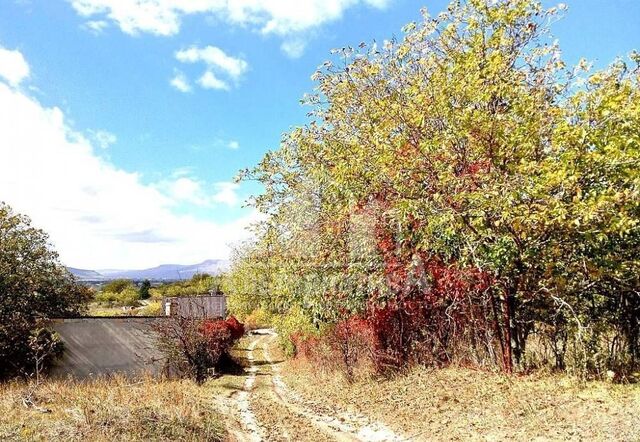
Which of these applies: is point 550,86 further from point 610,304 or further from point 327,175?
point 327,175

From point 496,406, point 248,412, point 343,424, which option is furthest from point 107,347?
point 496,406

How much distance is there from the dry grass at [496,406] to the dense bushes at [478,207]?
89cm

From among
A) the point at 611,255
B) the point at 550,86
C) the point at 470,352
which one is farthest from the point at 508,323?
the point at 550,86

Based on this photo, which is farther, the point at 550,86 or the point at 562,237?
the point at 550,86

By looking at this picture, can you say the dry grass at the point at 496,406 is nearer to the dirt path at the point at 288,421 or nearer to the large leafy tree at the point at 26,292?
the dirt path at the point at 288,421

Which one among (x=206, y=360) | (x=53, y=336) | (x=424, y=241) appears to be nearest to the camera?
(x=424, y=241)

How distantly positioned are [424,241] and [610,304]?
160 inches

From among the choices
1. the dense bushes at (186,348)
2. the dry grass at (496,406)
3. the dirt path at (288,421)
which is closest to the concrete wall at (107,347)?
the dense bushes at (186,348)

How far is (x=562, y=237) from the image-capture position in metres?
9.16

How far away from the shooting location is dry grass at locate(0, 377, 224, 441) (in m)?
8.02

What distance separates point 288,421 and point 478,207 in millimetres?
6154

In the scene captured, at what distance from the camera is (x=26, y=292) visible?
56.6 ft

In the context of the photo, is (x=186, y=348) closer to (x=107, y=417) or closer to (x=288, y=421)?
(x=288, y=421)

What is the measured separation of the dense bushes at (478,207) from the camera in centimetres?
823
